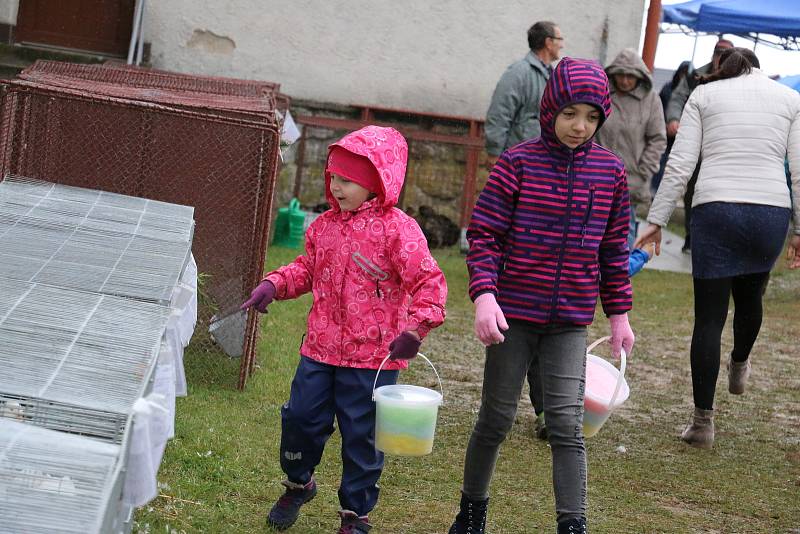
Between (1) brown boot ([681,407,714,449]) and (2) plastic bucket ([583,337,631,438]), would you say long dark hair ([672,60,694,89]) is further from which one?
(2) plastic bucket ([583,337,631,438])

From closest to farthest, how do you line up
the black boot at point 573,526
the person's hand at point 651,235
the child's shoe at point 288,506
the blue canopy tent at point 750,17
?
the black boot at point 573,526, the child's shoe at point 288,506, the person's hand at point 651,235, the blue canopy tent at point 750,17

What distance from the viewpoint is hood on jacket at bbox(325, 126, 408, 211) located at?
4.03 m

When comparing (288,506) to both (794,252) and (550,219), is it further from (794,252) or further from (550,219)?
(794,252)

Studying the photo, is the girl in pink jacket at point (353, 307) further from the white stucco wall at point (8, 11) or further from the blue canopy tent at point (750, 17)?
the blue canopy tent at point (750, 17)

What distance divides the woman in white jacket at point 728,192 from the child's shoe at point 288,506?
2.24m

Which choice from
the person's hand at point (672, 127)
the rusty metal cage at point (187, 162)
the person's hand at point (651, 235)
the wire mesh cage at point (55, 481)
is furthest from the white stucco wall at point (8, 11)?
the wire mesh cage at point (55, 481)

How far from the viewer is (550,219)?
3885 mm

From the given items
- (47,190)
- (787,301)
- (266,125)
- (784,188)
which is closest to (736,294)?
(784,188)

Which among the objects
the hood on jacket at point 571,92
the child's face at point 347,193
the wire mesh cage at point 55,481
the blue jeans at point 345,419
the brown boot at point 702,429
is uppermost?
the hood on jacket at point 571,92

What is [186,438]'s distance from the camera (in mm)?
4988

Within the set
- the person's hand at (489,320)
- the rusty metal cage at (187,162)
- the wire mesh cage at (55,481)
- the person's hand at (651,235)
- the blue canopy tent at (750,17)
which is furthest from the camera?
the blue canopy tent at (750,17)

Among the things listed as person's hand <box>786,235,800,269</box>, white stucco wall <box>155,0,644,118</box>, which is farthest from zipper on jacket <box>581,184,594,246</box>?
white stucco wall <box>155,0,644,118</box>

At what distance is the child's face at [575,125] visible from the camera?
12.7 feet

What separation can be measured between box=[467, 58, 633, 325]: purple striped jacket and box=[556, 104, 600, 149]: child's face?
0.02 metres
